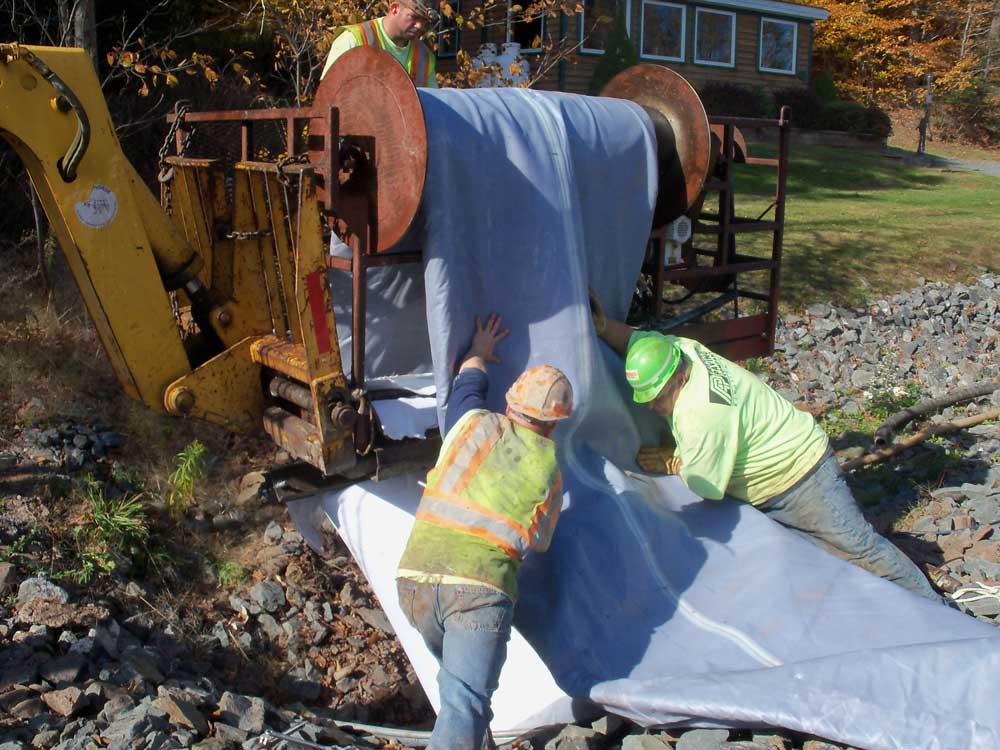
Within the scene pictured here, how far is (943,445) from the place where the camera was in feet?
23.4

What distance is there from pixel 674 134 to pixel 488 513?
97.9 inches

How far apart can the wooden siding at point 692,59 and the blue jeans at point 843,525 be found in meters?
17.2

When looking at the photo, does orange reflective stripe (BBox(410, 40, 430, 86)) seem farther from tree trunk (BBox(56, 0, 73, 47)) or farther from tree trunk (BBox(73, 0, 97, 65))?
tree trunk (BBox(56, 0, 73, 47))

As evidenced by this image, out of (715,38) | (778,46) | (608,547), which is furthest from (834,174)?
(608,547)

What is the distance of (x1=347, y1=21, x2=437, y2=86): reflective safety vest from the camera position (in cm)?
486

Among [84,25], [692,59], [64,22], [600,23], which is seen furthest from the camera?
[692,59]

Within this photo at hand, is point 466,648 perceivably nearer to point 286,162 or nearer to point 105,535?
point 286,162

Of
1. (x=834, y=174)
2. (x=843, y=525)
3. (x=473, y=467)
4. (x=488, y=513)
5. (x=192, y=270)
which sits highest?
(x=192, y=270)

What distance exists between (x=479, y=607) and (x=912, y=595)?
1.82 m

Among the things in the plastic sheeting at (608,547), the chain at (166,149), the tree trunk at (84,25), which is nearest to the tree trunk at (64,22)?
the tree trunk at (84,25)

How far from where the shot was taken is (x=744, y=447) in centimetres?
448

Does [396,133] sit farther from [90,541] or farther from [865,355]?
[865,355]

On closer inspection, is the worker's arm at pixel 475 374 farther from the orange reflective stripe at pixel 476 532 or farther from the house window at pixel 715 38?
the house window at pixel 715 38

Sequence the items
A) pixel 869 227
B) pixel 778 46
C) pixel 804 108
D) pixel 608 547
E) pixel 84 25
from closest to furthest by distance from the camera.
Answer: pixel 608 547 < pixel 84 25 < pixel 869 227 < pixel 804 108 < pixel 778 46
